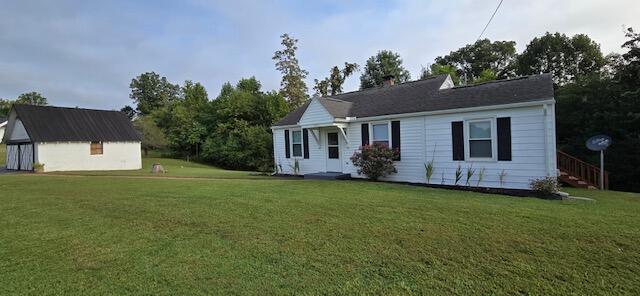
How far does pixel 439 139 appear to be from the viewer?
12.3m

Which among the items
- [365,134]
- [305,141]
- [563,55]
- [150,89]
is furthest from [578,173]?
[150,89]

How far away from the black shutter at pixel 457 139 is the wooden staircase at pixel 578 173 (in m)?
4.04

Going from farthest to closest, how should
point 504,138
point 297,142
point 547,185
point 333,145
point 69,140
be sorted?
point 69,140 → point 297,142 → point 333,145 → point 504,138 → point 547,185

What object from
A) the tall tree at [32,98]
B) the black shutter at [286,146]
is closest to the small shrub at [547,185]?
the black shutter at [286,146]

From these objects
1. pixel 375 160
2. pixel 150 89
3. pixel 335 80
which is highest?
pixel 150 89

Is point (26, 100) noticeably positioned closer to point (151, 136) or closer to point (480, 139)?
point (151, 136)

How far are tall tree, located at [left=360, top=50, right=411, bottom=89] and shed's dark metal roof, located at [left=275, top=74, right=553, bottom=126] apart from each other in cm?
2699

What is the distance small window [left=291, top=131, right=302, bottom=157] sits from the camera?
1703 cm

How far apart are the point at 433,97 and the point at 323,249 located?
1004 centimetres

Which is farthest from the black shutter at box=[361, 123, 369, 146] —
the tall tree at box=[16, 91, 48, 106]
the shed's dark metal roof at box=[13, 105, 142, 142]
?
the tall tree at box=[16, 91, 48, 106]

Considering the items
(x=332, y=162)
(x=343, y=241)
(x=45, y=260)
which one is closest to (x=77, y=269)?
(x=45, y=260)

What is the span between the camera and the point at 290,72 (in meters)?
41.0

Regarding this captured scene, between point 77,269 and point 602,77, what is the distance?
954 inches

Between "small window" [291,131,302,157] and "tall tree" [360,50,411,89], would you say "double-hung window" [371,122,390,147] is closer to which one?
"small window" [291,131,302,157]
